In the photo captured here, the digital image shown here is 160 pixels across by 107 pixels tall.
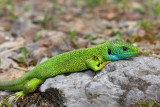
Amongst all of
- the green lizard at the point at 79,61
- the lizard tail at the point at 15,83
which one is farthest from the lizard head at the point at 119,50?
the lizard tail at the point at 15,83

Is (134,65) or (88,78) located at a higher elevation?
(134,65)

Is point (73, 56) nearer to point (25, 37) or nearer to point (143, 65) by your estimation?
point (143, 65)

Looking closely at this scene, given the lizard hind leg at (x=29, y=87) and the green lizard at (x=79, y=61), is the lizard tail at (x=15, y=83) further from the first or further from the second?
the lizard hind leg at (x=29, y=87)

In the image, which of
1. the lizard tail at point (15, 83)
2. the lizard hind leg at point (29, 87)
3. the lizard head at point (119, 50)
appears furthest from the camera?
the lizard tail at point (15, 83)

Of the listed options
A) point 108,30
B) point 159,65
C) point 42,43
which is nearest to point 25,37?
point 42,43

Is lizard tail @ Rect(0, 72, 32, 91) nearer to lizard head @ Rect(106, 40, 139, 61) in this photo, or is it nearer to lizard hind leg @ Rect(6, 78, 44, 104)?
lizard hind leg @ Rect(6, 78, 44, 104)

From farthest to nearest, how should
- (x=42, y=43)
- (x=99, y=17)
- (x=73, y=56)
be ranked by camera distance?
(x=99, y=17)
(x=42, y=43)
(x=73, y=56)

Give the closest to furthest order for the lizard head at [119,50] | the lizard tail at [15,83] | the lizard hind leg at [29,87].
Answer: the lizard head at [119,50]
the lizard hind leg at [29,87]
the lizard tail at [15,83]
